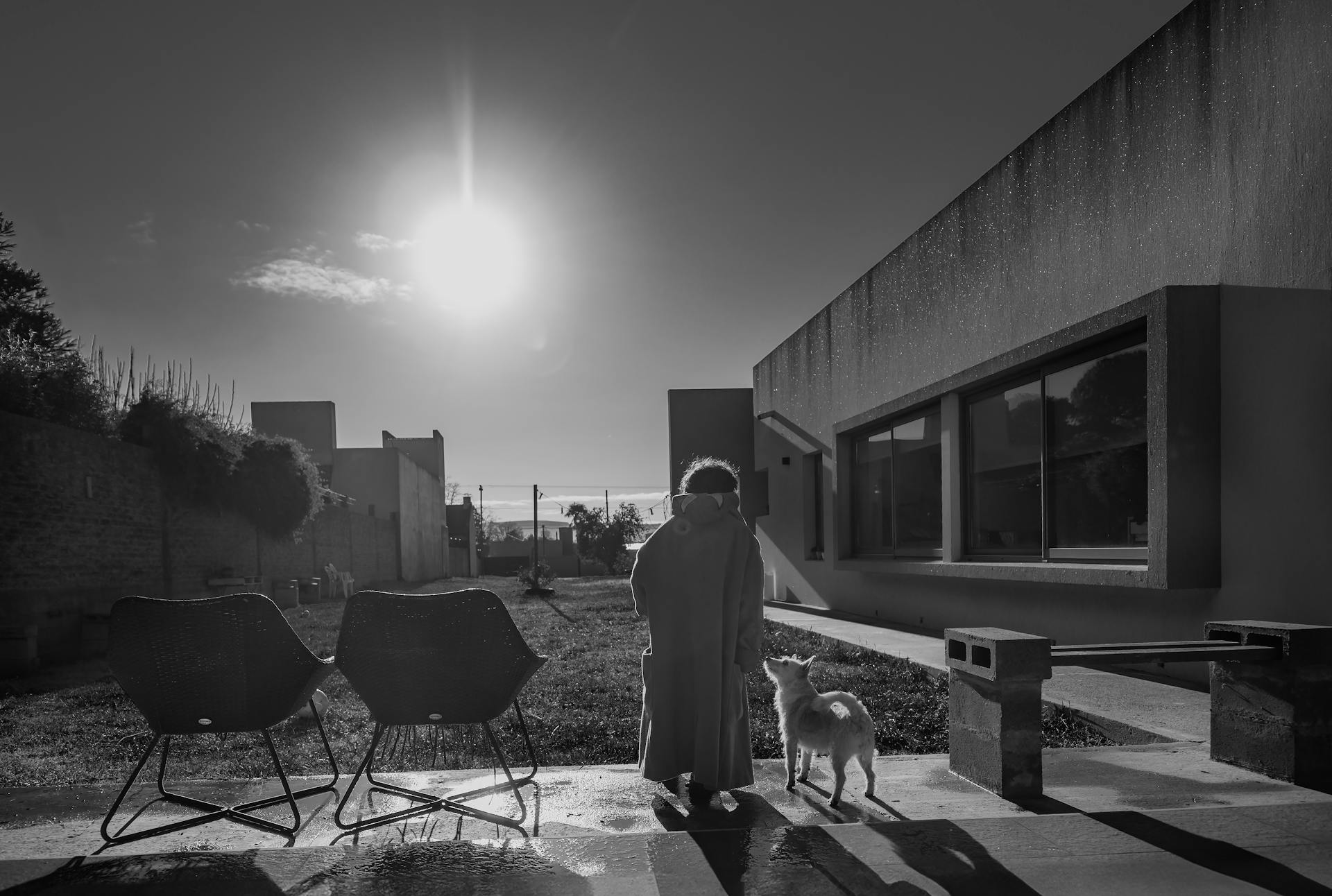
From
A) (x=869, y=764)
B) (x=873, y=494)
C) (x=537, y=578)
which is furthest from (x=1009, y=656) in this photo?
(x=537, y=578)

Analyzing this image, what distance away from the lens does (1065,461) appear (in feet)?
25.9

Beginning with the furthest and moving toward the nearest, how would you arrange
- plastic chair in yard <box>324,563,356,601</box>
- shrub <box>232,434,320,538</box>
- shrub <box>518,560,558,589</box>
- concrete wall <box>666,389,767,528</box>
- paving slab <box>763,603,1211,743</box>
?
shrub <box>518,560,558,589</box> < plastic chair in yard <box>324,563,356,601</box> < concrete wall <box>666,389,767,528</box> < shrub <box>232,434,320,538</box> < paving slab <box>763,603,1211,743</box>

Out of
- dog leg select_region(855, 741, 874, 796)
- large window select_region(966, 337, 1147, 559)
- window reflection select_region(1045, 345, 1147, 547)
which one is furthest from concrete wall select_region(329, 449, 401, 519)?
dog leg select_region(855, 741, 874, 796)

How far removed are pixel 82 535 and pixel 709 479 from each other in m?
10.8

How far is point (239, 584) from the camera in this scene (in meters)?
15.6

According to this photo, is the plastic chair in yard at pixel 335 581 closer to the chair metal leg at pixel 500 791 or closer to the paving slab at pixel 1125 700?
the paving slab at pixel 1125 700

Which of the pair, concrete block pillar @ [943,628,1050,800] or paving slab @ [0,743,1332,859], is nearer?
paving slab @ [0,743,1332,859]

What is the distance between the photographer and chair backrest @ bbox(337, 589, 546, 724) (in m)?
3.53

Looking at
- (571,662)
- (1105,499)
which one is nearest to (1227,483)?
(1105,499)

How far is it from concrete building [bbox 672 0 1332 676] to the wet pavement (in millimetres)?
2576

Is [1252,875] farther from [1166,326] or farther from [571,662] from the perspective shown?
[571,662]

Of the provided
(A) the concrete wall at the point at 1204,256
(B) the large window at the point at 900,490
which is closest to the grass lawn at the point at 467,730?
(A) the concrete wall at the point at 1204,256

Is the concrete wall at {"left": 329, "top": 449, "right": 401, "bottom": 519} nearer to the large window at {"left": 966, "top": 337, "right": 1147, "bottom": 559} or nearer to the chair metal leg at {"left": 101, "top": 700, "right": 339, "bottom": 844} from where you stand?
the large window at {"left": 966, "top": 337, "right": 1147, "bottom": 559}

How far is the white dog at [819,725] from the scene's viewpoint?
11.7 feet
